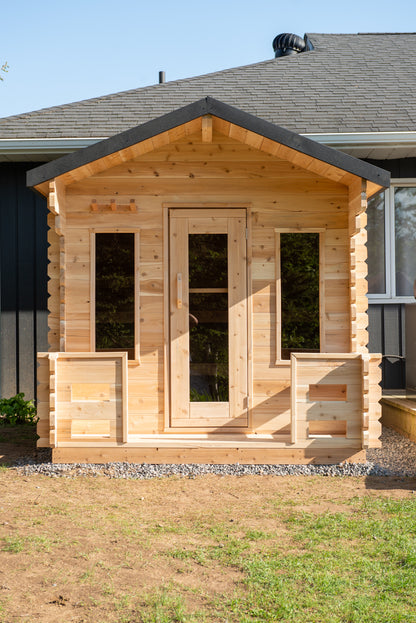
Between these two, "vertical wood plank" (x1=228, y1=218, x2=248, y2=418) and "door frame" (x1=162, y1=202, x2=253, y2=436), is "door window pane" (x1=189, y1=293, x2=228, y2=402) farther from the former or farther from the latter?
"door frame" (x1=162, y1=202, x2=253, y2=436)

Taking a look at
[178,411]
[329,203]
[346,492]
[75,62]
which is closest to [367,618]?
[346,492]

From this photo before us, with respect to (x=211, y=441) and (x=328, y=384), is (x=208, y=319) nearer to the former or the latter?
(x=211, y=441)

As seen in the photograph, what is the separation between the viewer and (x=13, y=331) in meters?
7.82

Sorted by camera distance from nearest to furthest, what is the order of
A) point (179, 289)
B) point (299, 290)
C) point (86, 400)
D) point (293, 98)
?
1. point (86, 400)
2. point (179, 289)
3. point (299, 290)
4. point (293, 98)

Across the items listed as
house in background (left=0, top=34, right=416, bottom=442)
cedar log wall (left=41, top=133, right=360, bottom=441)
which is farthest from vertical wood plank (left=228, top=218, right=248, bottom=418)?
house in background (left=0, top=34, right=416, bottom=442)

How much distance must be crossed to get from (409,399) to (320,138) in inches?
123

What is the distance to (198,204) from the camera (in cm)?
593

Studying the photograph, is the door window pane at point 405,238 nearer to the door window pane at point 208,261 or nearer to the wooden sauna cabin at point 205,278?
the wooden sauna cabin at point 205,278

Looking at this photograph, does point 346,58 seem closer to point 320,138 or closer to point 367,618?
point 320,138

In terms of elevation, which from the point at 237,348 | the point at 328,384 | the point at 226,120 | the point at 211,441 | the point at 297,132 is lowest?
the point at 211,441

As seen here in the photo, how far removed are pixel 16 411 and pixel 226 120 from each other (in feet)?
14.4

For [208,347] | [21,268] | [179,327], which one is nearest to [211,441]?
[208,347]

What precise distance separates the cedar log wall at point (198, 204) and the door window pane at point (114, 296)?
102 mm

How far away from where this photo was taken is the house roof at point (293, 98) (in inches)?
300
